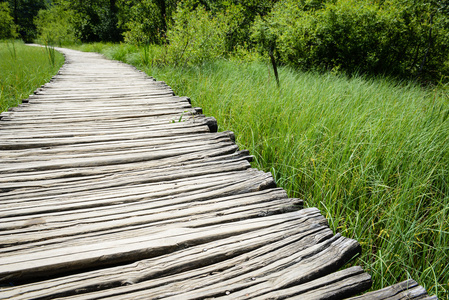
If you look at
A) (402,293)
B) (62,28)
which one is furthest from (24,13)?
(402,293)

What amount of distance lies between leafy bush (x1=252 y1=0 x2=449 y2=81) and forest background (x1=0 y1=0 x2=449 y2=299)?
0.11ft

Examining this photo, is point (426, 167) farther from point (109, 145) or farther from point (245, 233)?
point (109, 145)

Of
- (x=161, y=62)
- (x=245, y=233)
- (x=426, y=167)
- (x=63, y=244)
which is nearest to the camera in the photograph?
(x=63, y=244)

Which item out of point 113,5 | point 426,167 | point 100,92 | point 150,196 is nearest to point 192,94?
point 100,92

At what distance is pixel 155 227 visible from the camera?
1.61m

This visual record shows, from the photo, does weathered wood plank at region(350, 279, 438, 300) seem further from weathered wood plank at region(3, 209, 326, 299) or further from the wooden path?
weathered wood plank at region(3, 209, 326, 299)

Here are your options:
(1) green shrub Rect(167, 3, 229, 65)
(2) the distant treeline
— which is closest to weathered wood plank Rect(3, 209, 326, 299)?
(1) green shrub Rect(167, 3, 229, 65)

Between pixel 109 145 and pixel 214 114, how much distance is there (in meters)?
1.59

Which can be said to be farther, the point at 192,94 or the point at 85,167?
the point at 192,94

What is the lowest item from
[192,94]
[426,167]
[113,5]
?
[426,167]

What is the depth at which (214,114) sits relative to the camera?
3834 millimetres

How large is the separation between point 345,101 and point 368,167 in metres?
1.87

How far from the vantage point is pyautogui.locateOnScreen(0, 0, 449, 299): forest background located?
Answer: 6.16ft

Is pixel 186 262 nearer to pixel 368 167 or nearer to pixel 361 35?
pixel 368 167
